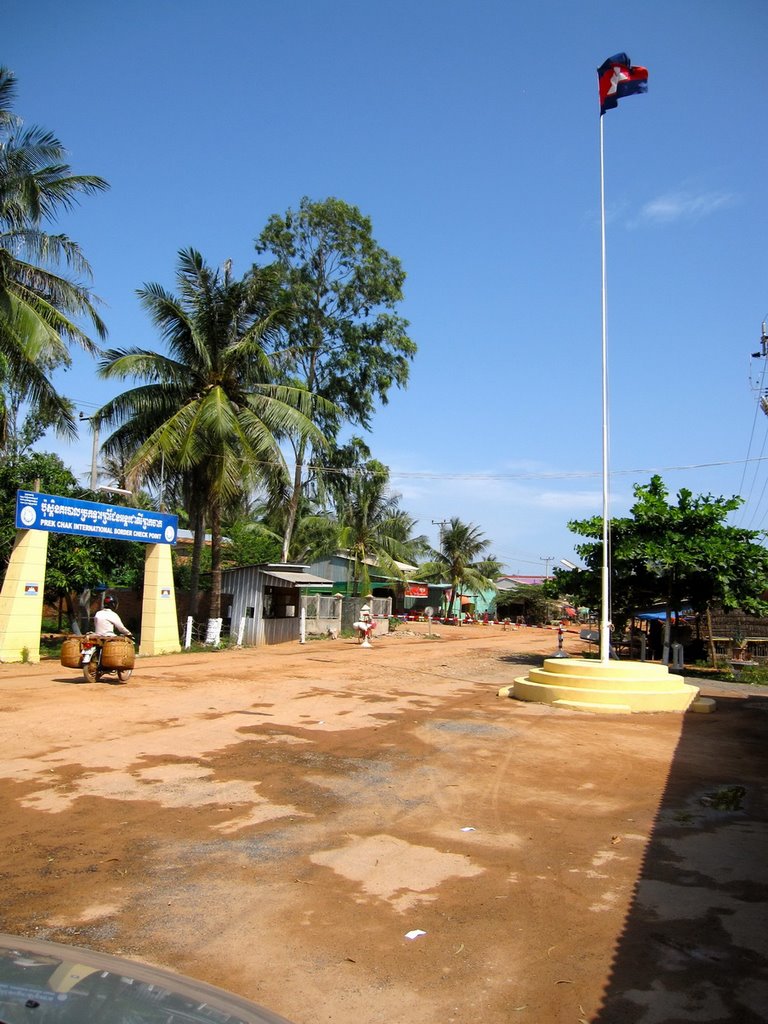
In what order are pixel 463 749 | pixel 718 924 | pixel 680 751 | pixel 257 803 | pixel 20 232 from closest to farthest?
pixel 718 924 → pixel 257 803 → pixel 463 749 → pixel 680 751 → pixel 20 232

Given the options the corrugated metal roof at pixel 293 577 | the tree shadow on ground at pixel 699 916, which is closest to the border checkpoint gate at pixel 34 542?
the corrugated metal roof at pixel 293 577

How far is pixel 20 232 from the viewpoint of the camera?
55.2 feet

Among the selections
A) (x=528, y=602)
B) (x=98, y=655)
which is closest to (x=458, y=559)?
(x=528, y=602)

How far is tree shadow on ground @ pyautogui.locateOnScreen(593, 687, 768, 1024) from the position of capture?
141 inches

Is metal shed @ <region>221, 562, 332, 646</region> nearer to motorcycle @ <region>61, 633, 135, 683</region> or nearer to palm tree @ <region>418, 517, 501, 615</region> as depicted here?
motorcycle @ <region>61, 633, 135, 683</region>

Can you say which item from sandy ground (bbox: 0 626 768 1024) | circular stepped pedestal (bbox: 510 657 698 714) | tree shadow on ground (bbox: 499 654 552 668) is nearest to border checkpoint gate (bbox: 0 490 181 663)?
sandy ground (bbox: 0 626 768 1024)

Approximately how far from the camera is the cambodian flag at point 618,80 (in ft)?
51.3

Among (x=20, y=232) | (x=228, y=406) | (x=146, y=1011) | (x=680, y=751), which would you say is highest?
(x=20, y=232)

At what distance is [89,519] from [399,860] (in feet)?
47.8

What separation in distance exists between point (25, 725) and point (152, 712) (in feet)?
6.09

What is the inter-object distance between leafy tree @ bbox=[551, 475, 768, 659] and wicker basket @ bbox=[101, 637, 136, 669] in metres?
11.7

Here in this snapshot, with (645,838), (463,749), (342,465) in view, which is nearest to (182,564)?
(342,465)

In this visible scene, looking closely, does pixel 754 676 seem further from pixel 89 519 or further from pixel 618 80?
pixel 89 519

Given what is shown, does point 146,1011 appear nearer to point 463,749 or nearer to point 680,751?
point 463,749
